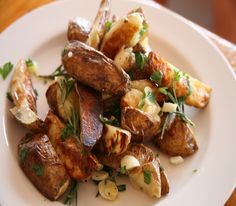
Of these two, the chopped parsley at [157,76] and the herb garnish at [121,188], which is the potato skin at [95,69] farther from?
the herb garnish at [121,188]

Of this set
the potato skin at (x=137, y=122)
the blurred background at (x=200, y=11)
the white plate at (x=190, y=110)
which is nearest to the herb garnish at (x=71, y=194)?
the white plate at (x=190, y=110)

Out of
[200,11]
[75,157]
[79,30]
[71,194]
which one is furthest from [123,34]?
[200,11]

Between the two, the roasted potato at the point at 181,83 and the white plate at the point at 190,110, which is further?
the roasted potato at the point at 181,83

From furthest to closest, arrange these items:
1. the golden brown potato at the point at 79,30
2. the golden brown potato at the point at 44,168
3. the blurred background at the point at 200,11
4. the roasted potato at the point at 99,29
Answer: the blurred background at the point at 200,11 → the golden brown potato at the point at 79,30 → the roasted potato at the point at 99,29 → the golden brown potato at the point at 44,168

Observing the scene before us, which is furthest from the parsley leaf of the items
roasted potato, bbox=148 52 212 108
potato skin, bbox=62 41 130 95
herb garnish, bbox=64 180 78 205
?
herb garnish, bbox=64 180 78 205

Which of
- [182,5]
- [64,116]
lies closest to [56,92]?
[64,116]
